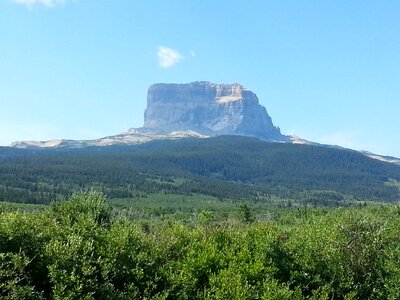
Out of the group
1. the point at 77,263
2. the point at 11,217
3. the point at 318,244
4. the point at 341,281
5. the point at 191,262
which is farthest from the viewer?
the point at 318,244

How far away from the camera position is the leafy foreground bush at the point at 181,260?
116 ft

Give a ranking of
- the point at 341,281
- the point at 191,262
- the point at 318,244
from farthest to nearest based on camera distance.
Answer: the point at 318,244 → the point at 341,281 → the point at 191,262

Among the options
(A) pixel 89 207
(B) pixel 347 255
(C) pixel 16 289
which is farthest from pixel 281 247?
(C) pixel 16 289

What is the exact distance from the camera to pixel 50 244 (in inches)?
1430

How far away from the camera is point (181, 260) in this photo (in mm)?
43812

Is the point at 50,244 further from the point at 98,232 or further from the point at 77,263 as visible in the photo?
the point at 98,232

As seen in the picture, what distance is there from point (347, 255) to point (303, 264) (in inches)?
180

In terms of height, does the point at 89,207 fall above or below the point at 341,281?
above

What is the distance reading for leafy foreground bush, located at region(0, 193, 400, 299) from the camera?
35.2 meters

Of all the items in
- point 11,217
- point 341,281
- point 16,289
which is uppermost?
point 11,217

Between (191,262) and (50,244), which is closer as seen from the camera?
(50,244)

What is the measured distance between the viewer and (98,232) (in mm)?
42500

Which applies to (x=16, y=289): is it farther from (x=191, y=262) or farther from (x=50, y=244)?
(x=191, y=262)

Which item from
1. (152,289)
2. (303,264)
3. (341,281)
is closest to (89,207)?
(152,289)
